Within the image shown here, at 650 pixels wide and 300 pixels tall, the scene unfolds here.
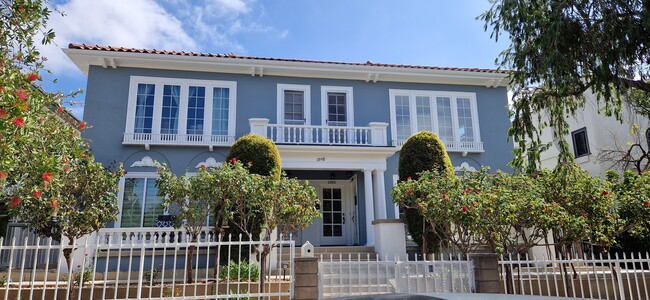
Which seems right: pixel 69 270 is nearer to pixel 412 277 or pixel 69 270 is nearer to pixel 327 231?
pixel 412 277

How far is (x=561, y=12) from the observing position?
6879 millimetres

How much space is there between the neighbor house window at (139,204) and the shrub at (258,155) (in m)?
3.38

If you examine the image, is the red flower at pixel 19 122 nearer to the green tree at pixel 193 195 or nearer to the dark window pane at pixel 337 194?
the green tree at pixel 193 195

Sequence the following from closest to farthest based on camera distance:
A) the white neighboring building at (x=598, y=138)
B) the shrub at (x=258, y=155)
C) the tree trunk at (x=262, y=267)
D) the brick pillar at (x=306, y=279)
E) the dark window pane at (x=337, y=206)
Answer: the brick pillar at (x=306, y=279), the tree trunk at (x=262, y=267), the shrub at (x=258, y=155), the dark window pane at (x=337, y=206), the white neighboring building at (x=598, y=138)

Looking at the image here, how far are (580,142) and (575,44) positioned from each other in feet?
47.1

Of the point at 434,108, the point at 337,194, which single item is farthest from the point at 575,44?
the point at 337,194

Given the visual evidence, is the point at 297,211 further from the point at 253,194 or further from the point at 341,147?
the point at 341,147

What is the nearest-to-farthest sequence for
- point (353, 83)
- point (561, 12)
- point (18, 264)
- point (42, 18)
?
point (42, 18) → point (561, 12) → point (18, 264) → point (353, 83)

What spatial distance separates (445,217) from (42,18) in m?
6.83

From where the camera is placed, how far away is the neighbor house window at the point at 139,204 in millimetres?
12344

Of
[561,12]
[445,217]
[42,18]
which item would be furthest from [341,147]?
[42,18]

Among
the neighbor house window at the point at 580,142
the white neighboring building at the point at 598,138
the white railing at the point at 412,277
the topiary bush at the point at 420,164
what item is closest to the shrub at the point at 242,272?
the white railing at the point at 412,277

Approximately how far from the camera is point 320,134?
13.5 m

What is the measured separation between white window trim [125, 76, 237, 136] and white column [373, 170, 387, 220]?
4.83 meters
